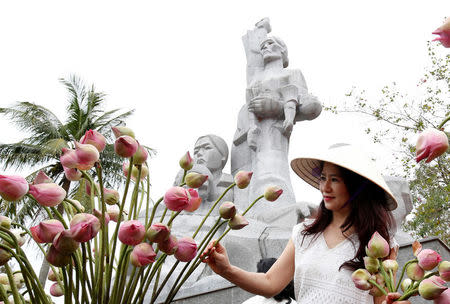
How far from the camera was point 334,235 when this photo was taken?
170cm

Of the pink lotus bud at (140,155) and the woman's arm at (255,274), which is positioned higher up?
the pink lotus bud at (140,155)

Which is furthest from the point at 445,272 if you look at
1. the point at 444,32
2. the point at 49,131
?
the point at 49,131

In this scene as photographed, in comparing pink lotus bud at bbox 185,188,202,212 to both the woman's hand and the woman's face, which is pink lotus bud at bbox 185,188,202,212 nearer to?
the woman's hand

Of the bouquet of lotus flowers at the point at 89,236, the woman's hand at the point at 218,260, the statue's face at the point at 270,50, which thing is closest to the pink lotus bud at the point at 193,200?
the bouquet of lotus flowers at the point at 89,236

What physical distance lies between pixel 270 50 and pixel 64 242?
7.25 m

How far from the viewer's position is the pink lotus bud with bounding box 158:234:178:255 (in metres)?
0.96

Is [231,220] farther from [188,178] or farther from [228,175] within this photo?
[228,175]

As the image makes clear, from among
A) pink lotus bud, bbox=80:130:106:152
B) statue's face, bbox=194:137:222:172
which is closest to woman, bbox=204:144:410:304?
pink lotus bud, bbox=80:130:106:152

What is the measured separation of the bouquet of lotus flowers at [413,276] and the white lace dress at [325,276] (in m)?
0.64

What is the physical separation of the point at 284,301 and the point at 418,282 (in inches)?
73.4

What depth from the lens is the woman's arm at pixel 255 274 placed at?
55.4 inches

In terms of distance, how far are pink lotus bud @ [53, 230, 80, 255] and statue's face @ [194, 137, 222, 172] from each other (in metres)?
6.11

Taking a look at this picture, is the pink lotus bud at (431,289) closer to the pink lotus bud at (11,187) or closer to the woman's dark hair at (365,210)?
the pink lotus bud at (11,187)

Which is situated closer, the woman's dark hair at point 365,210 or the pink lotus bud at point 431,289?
the pink lotus bud at point 431,289
